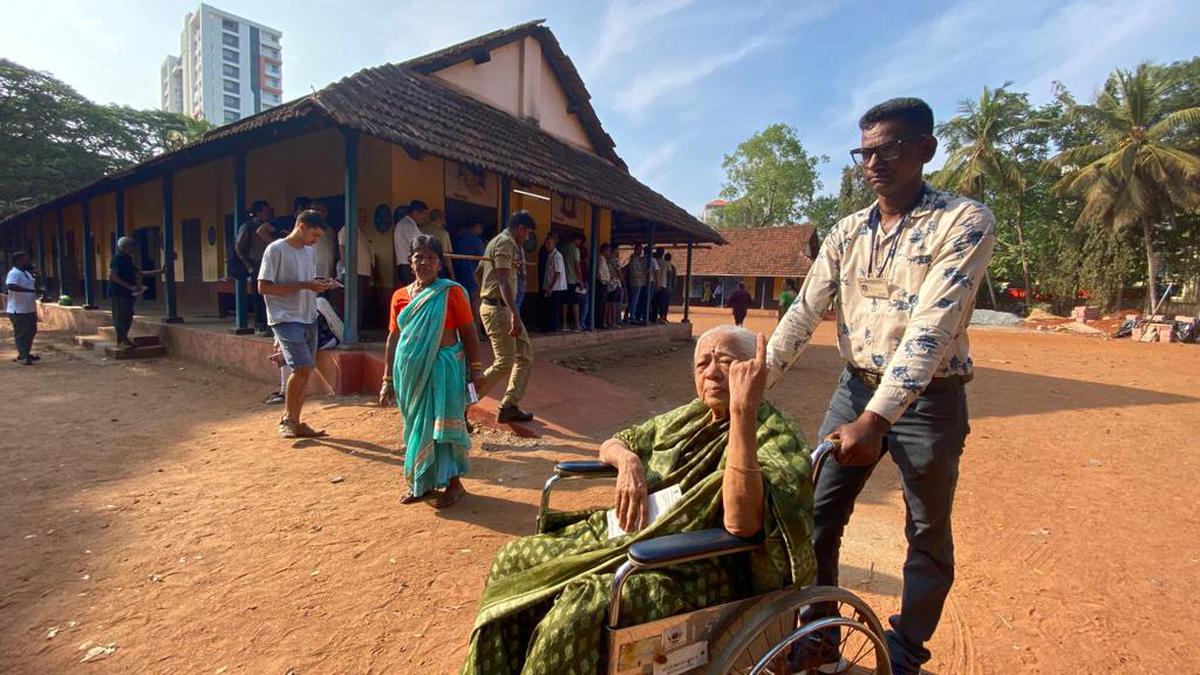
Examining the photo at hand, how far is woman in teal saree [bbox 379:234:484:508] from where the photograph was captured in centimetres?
330

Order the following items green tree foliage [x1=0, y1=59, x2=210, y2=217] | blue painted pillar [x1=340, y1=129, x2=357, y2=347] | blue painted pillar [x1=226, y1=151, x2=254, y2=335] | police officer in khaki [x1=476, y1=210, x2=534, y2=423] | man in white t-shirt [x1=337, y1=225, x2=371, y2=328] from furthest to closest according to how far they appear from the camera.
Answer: green tree foliage [x1=0, y1=59, x2=210, y2=217], blue painted pillar [x1=226, y1=151, x2=254, y2=335], man in white t-shirt [x1=337, y1=225, x2=371, y2=328], blue painted pillar [x1=340, y1=129, x2=357, y2=347], police officer in khaki [x1=476, y1=210, x2=534, y2=423]

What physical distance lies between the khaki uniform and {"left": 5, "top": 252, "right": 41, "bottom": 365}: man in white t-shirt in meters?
7.66

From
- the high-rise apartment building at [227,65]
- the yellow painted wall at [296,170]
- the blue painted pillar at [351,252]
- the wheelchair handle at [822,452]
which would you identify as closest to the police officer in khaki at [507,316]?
the blue painted pillar at [351,252]

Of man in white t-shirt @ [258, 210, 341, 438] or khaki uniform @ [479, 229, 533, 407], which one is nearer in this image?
man in white t-shirt @ [258, 210, 341, 438]

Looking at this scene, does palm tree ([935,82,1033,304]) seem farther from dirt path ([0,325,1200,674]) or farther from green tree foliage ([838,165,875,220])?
dirt path ([0,325,1200,674])

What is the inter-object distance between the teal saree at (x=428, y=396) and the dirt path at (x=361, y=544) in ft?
0.83

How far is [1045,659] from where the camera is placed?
211 centimetres

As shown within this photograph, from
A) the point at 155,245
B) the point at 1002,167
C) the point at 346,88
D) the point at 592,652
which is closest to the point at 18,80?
the point at 155,245

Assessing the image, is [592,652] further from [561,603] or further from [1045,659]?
[1045,659]

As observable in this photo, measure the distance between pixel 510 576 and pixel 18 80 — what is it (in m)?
34.2

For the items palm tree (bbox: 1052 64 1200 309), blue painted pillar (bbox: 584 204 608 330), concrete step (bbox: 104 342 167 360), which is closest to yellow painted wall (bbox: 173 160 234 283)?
concrete step (bbox: 104 342 167 360)

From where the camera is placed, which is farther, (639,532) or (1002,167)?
(1002,167)

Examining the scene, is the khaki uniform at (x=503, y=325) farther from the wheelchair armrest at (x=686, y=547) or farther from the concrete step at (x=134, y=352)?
the concrete step at (x=134, y=352)

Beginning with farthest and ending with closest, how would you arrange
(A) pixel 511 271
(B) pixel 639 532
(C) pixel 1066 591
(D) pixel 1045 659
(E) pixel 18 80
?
(E) pixel 18 80 → (A) pixel 511 271 → (C) pixel 1066 591 → (D) pixel 1045 659 → (B) pixel 639 532
